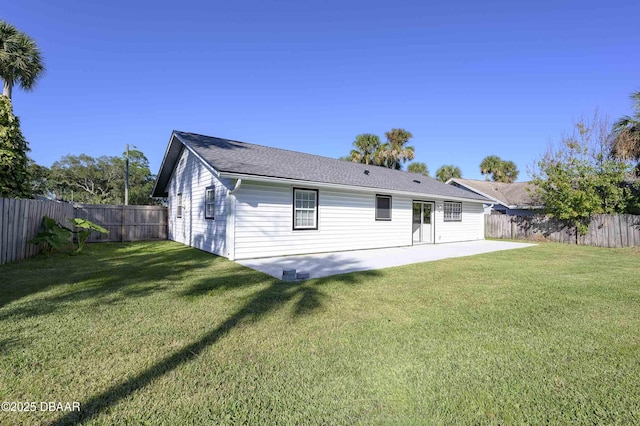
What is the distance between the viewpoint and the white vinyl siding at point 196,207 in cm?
937

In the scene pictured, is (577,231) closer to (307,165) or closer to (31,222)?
(307,165)

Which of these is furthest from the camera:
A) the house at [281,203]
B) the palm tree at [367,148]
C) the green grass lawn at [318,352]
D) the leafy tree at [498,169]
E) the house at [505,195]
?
the leafy tree at [498,169]

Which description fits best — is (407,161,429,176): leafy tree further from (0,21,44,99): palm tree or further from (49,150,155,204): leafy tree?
(49,150,155,204): leafy tree

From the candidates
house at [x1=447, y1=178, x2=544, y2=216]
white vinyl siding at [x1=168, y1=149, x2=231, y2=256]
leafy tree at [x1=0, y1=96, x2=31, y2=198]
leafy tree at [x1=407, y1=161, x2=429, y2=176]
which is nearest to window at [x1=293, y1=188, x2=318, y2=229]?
white vinyl siding at [x1=168, y1=149, x2=231, y2=256]

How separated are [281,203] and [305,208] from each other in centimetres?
99

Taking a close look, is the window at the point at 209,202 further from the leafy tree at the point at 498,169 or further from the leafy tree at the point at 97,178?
the leafy tree at the point at 498,169

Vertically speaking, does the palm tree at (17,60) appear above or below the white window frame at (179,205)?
above

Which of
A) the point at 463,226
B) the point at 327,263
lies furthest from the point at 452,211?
the point at 327,263

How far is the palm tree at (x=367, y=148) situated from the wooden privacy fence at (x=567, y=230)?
10.8 metres

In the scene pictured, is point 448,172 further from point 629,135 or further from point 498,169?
point 629,135

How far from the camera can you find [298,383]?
2.43 m

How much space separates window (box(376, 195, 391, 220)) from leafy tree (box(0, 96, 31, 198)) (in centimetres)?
1201

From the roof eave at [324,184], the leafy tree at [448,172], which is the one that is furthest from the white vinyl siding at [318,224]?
the leafy tree at [448,172]

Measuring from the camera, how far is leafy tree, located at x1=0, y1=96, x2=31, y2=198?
846 centimetres
